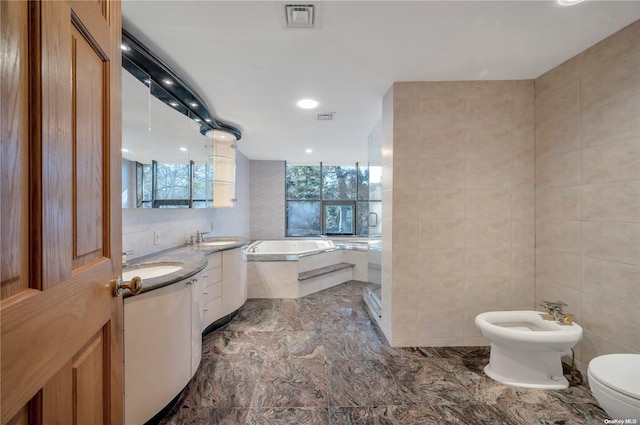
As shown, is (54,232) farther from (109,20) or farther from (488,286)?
(488,286)

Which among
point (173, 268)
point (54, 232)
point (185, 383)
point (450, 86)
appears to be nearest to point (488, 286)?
point (450, 86)

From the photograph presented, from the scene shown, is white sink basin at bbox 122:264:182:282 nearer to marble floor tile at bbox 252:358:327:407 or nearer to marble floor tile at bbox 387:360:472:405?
marble floor tile at bbox 252:358:327:407

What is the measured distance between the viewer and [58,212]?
553mm

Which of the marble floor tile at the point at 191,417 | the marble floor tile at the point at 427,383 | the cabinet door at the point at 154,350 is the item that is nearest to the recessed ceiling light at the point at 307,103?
the cabinet door at the point at 154,350

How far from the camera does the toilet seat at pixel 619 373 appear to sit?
1228 millimetres

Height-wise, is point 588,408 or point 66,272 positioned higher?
point 66,272

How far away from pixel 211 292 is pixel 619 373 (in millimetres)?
2840

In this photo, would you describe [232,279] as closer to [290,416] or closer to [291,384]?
[291,384]

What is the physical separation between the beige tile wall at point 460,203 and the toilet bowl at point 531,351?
37 centimetres

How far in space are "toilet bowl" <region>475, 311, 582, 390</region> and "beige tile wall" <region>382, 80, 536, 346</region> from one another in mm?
371

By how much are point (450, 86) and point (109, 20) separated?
2355 mm

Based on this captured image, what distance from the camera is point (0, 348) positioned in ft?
1.30

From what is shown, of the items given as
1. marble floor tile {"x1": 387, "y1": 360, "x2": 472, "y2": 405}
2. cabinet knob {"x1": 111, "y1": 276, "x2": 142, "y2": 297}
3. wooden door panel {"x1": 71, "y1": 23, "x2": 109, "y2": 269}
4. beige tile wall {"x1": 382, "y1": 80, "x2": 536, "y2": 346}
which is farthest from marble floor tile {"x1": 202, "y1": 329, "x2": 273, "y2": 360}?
wooden door panel {"x1": 71, "y1": 23, "x2": 109, "y2": 269}

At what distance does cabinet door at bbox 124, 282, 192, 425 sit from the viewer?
4.51 feet
